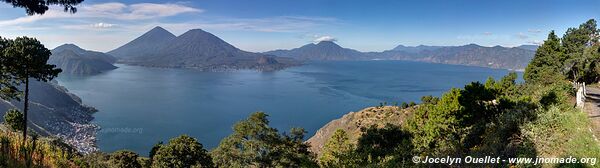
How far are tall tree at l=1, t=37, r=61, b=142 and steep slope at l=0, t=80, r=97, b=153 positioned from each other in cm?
5268

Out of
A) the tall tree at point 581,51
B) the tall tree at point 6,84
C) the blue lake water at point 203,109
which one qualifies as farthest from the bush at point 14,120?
the blue lake water at point 203,109

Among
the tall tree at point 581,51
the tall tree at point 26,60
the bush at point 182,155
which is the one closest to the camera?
the tall tree at point 26,60

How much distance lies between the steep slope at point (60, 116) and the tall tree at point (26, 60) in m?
52.7

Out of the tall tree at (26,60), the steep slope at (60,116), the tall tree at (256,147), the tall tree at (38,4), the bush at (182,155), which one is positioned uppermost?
the tall tree at (38,4)

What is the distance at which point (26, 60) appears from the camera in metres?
17.3

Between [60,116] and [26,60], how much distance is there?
334ft

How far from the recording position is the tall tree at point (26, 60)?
654 inches

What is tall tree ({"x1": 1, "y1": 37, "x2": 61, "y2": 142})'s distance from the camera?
54.5 feet

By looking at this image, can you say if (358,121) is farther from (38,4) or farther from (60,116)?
(60,116)

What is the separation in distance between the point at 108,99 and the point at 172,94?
2266 cm

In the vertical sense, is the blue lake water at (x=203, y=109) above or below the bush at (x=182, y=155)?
below

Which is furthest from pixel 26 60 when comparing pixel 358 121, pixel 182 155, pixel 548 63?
pixel 358 121

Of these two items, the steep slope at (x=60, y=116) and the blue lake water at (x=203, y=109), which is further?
the blue lake water at (x=203, y=109)

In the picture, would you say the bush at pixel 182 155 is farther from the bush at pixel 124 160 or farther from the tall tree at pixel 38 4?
the tall tree at pixel 38 4
